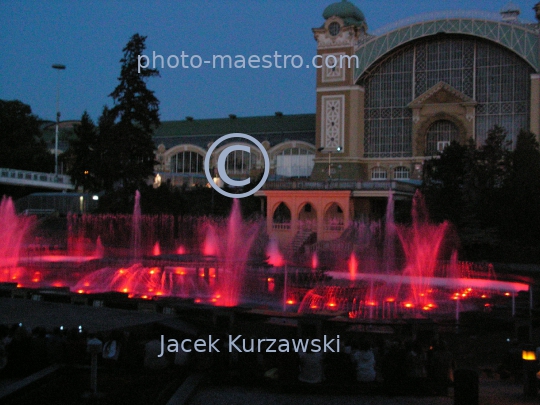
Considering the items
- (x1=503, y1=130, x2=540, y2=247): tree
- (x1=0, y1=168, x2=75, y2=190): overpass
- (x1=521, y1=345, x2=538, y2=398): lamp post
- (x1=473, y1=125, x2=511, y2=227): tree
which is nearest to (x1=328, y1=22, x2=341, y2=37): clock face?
(x1=473, y1=125, x2=511, y2=227): tree

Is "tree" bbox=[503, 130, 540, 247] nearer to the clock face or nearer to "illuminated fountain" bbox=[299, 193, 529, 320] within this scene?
Answer: "illuminated fountain" bbox=[299, 193, 529, 320]

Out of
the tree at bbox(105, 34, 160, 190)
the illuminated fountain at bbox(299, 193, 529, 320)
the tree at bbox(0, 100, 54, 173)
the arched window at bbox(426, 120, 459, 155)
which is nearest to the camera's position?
the illuminated fountain at bbox(299, 193, 529, 320)

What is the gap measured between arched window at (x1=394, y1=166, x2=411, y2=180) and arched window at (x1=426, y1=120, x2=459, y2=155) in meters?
1.66

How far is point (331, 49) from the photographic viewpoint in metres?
44.0

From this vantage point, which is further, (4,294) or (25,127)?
(25,127)

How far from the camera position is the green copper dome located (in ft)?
147

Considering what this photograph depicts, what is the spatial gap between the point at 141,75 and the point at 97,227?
7988 mm

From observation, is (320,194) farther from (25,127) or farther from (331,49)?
(25,127)

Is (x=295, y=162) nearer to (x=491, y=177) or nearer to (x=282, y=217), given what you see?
(x=282, y=217)

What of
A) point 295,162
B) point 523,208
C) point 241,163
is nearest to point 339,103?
point 295,162

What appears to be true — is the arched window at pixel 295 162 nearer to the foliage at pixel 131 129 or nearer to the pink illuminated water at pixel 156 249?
the foliage at pixel 131 129

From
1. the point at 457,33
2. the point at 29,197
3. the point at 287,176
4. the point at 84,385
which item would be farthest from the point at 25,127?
the point at 84,385

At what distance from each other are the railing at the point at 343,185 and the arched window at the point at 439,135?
4599 millimetres

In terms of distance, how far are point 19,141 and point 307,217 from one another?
24685 mm
